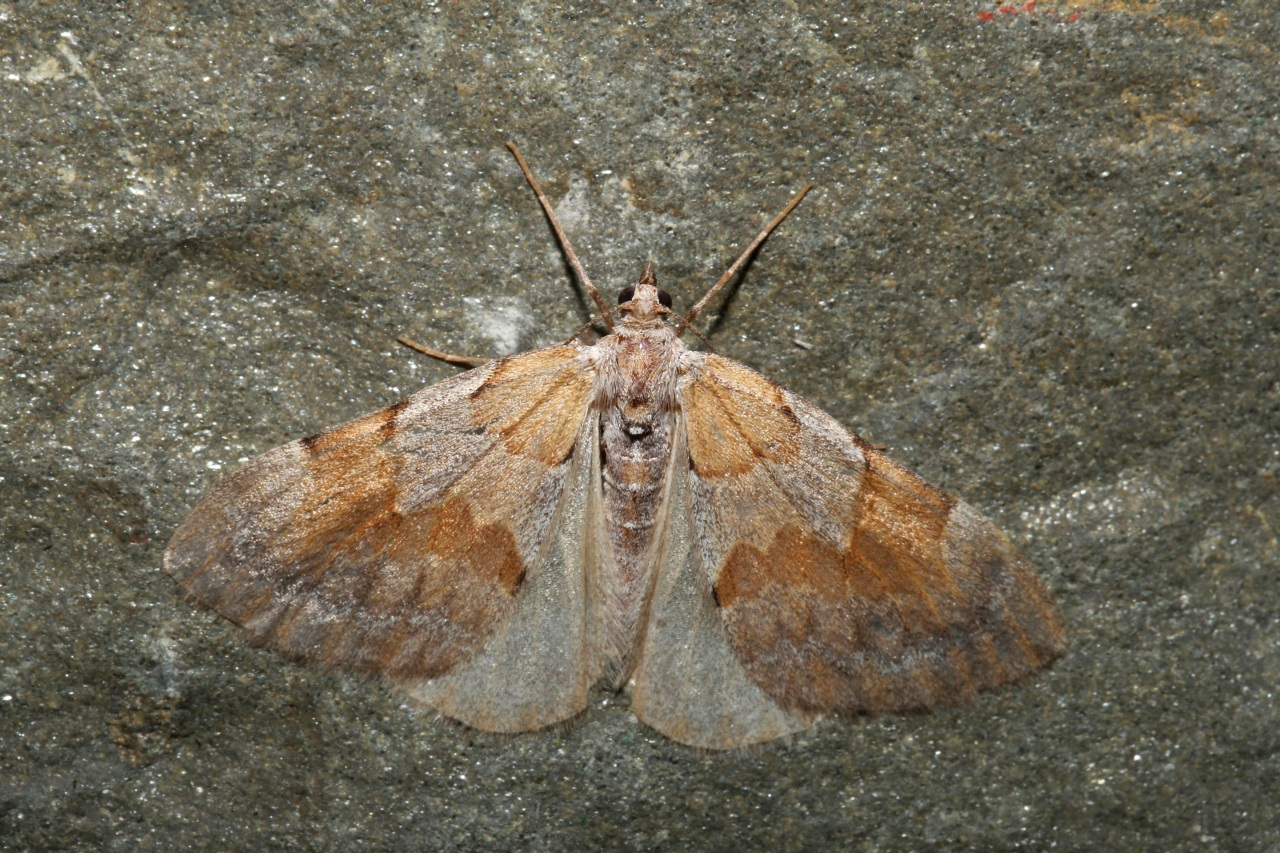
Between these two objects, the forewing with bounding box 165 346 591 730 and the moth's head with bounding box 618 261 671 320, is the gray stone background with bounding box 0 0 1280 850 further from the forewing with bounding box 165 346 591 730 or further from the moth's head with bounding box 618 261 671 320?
the forewing with bounding box 165 346 591 730

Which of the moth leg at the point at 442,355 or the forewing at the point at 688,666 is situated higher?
the moth leg at the point at 442,355

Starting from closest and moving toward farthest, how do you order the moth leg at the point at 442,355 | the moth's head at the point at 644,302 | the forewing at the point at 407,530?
the forewing at the point at 407,530, the moth's head at the point at 644,302, the moth leg at the point at 442,355

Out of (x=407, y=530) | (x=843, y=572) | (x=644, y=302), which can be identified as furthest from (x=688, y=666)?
(x=644, y=302)

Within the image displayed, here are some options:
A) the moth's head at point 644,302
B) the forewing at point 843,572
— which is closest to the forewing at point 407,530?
the moth's head at point 644,302

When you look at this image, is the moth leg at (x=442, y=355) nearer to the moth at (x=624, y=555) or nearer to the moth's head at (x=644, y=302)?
the moth at (x=624, y=555)

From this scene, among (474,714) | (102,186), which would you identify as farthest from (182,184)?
(474,714)

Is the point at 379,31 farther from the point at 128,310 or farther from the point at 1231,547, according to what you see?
the point at 1231,547

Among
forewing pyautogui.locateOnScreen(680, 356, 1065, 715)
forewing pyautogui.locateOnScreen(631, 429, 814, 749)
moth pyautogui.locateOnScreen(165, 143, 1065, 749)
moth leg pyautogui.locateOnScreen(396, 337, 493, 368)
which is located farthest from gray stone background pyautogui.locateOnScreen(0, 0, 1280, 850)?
forewing pyautogui.locateOnScreen(680, 356, 1065, 715)
